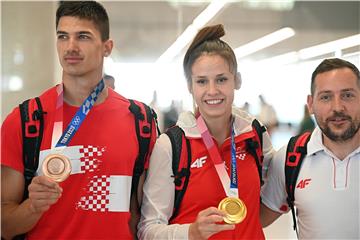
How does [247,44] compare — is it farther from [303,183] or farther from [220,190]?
[220,190]

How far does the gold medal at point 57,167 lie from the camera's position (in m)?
1.73

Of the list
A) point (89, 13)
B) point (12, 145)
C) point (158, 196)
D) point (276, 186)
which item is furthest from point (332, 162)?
point (12, 145)

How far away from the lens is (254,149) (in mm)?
2186

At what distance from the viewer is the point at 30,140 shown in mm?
1868

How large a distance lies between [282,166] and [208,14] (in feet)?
24.2

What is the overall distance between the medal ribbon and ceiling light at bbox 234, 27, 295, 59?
8191mm

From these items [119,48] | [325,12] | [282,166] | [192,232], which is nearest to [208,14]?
[119,48]

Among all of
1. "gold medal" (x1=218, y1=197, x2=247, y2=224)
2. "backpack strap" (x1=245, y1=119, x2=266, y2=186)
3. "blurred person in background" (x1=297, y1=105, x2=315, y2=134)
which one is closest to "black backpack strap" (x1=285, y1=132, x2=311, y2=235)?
"backpack strap" (x1=245, y1=119, x2=266, y2=186)

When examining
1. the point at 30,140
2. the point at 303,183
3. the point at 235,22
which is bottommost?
the point at 303,183

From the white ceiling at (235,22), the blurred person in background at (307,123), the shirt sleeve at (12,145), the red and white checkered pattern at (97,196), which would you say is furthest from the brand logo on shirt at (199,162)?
the white ceiling at (235,22)

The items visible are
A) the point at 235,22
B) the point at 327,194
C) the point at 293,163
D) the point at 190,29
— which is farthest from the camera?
the point at 235,22

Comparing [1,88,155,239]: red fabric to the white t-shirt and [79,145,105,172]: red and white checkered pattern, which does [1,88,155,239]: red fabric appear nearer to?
[79,145,105,172]: red and white checkered pattern

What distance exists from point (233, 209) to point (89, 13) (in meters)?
1.08

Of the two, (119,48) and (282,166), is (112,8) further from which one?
(282,166)
